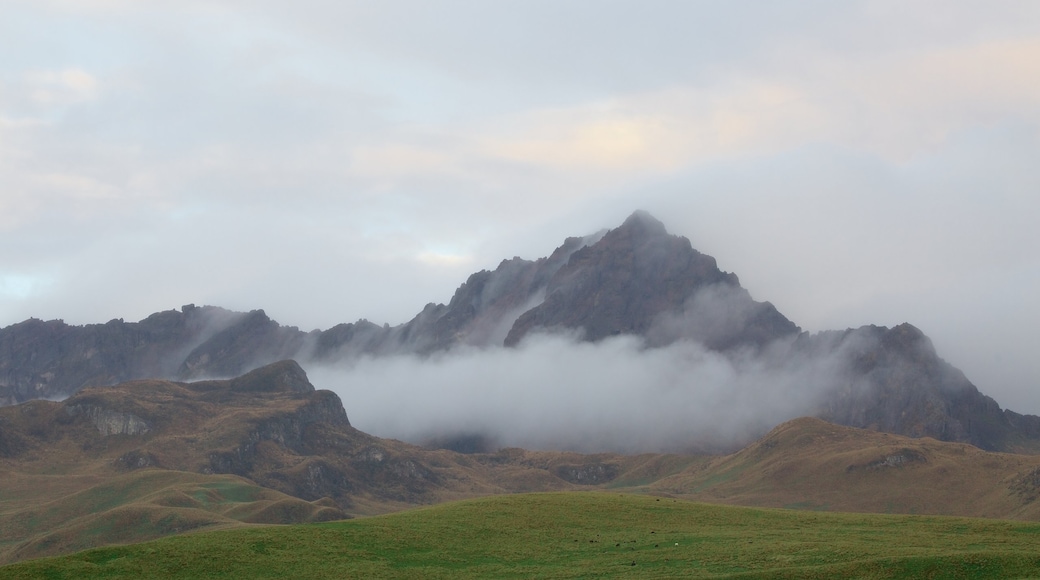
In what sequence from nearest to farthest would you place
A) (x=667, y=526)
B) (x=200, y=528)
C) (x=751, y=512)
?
(x=667, y=526), (x=751, y=512), (x=200, y=528)

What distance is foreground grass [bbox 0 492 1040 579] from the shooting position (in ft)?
270

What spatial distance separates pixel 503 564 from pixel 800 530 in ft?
102

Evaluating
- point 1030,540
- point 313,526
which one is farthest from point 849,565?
point 313,526

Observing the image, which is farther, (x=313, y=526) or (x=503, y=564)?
(x=313, y=526)

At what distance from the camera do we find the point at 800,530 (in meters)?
106

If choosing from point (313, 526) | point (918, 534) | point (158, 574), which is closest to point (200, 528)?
point (313, 526)

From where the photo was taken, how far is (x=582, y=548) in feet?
325

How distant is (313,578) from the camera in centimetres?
8519

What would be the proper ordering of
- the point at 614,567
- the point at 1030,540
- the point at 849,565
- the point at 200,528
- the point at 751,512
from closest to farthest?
the point at 849,565, the point at 614,567, the point at 1030,540, the point at 751,512, the point at 200,528

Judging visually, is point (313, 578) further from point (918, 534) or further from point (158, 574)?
point (918, 534)

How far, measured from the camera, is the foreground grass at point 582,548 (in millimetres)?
82312

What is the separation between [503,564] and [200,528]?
115m

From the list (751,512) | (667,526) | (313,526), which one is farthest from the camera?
(751,512)

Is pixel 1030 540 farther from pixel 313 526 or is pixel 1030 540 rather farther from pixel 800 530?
pixel 313 526
